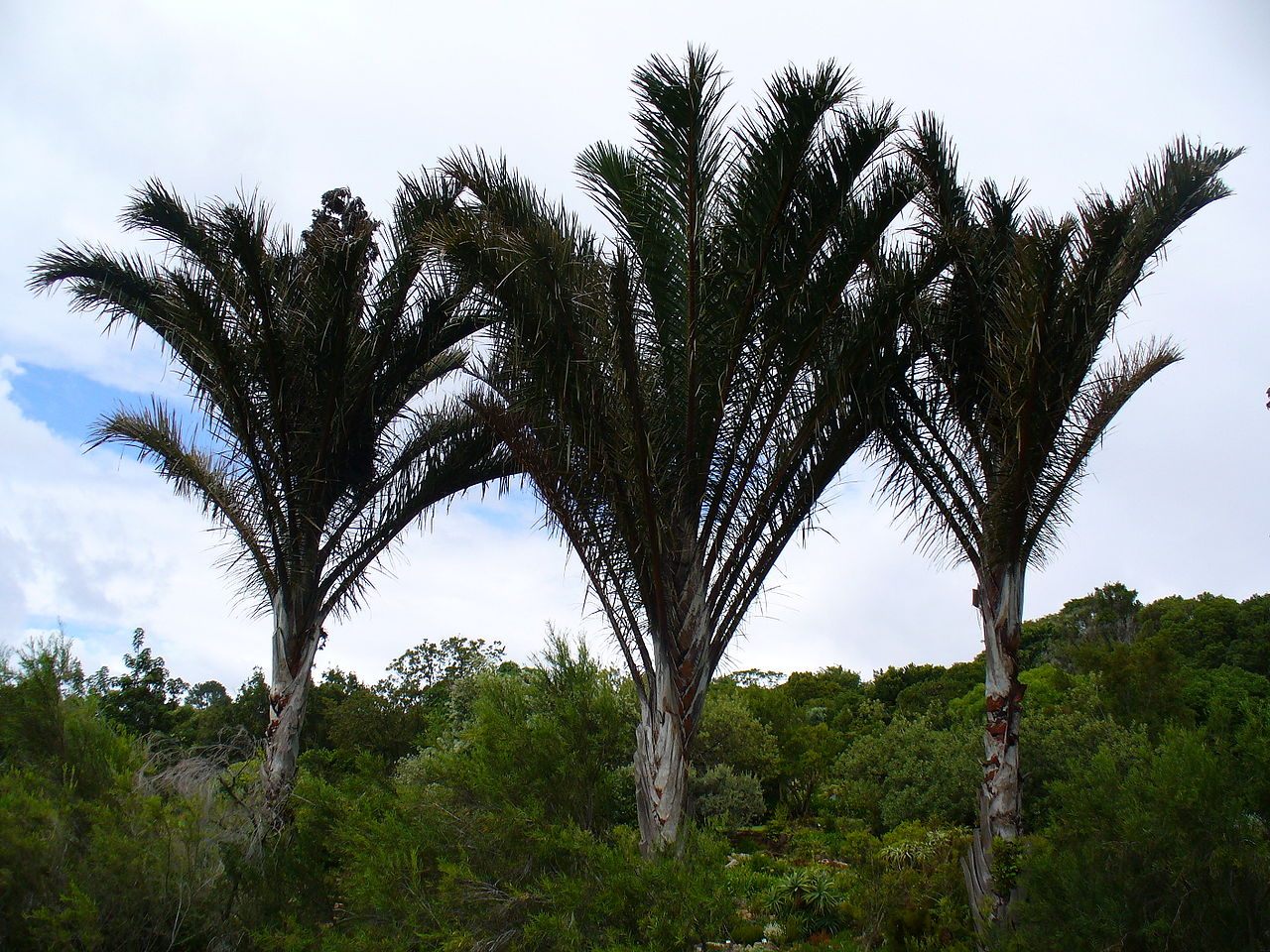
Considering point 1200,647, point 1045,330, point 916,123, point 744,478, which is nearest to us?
point 1045,330

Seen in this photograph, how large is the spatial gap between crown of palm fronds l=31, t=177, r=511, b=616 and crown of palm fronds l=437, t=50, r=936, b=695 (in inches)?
63.8

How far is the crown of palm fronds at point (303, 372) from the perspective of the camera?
352 inches

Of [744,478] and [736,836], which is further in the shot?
[736,836]

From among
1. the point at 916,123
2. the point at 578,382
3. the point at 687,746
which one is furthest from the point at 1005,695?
the point at 916,123

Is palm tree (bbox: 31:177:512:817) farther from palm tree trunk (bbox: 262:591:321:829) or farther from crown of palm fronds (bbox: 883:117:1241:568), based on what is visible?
crown of palm fronds (bbox: 883:117:1241:568)

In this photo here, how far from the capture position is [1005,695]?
7.70 meters

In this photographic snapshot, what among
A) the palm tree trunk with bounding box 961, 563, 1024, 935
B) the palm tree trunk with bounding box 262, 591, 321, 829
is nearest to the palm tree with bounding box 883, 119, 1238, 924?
the palm tree trunk with bounding box 961, 563, 1024, 935

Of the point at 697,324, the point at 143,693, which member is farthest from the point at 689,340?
the point at 143,693

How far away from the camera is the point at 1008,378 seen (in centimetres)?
729

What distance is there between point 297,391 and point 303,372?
22 centimetres

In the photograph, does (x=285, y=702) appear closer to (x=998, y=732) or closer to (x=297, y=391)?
(x=297, y=391)

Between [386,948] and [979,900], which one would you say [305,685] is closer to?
[386,948]

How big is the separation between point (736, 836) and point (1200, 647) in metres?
21.5

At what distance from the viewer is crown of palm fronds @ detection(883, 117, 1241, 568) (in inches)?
278
